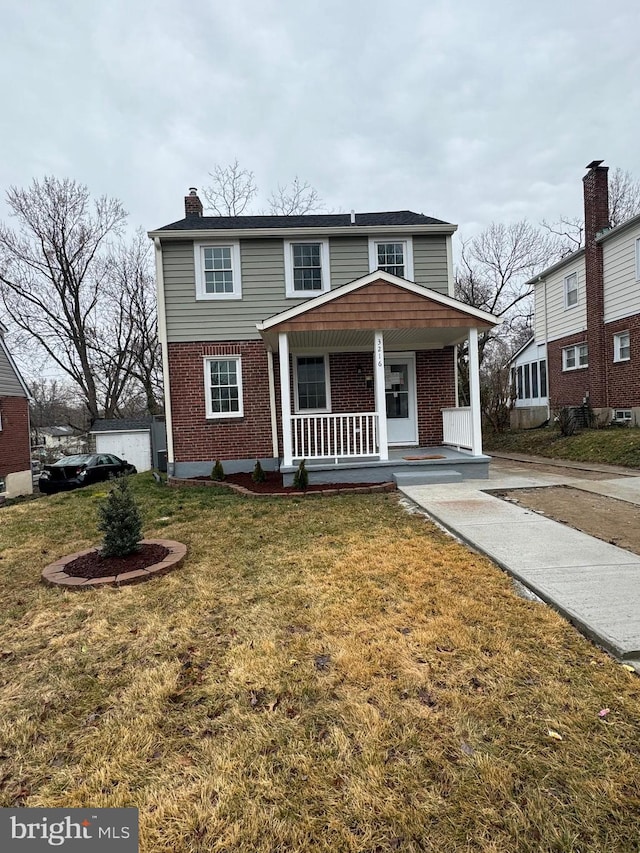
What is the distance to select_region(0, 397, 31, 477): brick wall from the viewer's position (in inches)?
725

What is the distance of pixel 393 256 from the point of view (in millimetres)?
10828

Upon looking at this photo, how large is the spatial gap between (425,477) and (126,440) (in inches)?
720

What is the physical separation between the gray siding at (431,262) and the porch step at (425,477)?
16.2 feet

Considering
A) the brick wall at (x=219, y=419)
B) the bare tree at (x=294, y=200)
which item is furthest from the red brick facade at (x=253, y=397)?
the bare tree at (x=294, y=200)

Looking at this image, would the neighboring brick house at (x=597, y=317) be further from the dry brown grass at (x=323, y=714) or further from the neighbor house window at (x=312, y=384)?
the dry brown grass at (x=323, y=714)

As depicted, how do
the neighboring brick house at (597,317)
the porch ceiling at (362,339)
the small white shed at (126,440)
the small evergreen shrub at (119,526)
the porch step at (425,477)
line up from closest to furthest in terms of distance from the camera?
1. the small evergreen shrub at (119,526)
2. the porch step at (425,477)
3. the porch ceiling at (362,339)
4. the neighboring brick house at (597,317)
5. the small white shed at (126,440)

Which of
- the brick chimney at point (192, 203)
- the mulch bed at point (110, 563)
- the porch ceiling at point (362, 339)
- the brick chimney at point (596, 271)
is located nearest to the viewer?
the mulch bed at point (110, 563)

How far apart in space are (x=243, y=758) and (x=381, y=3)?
12.6m

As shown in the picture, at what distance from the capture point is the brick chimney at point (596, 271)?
15.0 metres

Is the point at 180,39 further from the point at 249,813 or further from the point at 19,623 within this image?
the point at 249,813

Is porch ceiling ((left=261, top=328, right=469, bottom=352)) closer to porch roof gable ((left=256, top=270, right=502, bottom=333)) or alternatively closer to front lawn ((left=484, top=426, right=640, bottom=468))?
porch roof gable ((left=256, top=270, right=502, bottom=333))

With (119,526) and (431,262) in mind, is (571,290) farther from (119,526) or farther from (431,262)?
(119,526)

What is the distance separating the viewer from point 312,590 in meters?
3.67

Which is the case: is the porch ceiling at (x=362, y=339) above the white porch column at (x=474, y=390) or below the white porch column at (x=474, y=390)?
above
